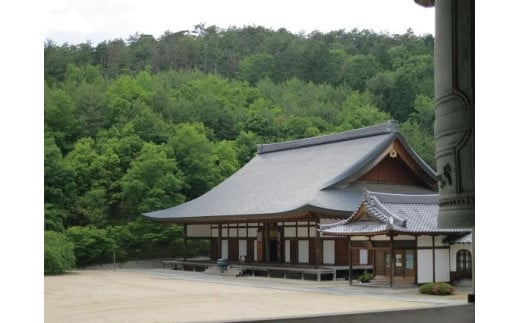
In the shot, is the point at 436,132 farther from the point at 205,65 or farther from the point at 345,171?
the point at 205,65

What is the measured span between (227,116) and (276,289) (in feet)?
80.6

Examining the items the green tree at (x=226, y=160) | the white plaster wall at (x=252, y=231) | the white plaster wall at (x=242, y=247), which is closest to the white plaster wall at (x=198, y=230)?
the white plaster wall at (x=242, y=247)

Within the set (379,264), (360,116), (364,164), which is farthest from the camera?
(360,116)

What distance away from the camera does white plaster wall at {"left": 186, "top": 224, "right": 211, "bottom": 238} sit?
825 inches

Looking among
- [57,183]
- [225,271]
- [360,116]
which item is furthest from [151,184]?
[360,116]

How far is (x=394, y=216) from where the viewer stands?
1253cm

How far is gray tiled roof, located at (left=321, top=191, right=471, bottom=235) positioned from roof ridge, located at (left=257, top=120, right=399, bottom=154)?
4461mm

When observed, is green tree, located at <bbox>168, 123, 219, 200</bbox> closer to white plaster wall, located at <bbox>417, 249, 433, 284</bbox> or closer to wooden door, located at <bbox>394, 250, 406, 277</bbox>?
wooden door, located at <bbox>394, 250, 406, 277</bbox>

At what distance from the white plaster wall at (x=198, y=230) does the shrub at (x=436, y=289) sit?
10.1m

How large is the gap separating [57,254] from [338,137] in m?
9.13

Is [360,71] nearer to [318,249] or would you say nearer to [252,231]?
[252,231]

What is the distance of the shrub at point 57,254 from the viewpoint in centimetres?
1827

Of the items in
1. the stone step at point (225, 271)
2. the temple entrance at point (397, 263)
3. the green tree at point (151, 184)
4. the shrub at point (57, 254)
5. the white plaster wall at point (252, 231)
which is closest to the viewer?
the temple entrance at point (397, 263)

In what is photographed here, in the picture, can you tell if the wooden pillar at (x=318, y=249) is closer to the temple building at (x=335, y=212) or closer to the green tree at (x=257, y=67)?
the temple building at (x=335, y=212)
